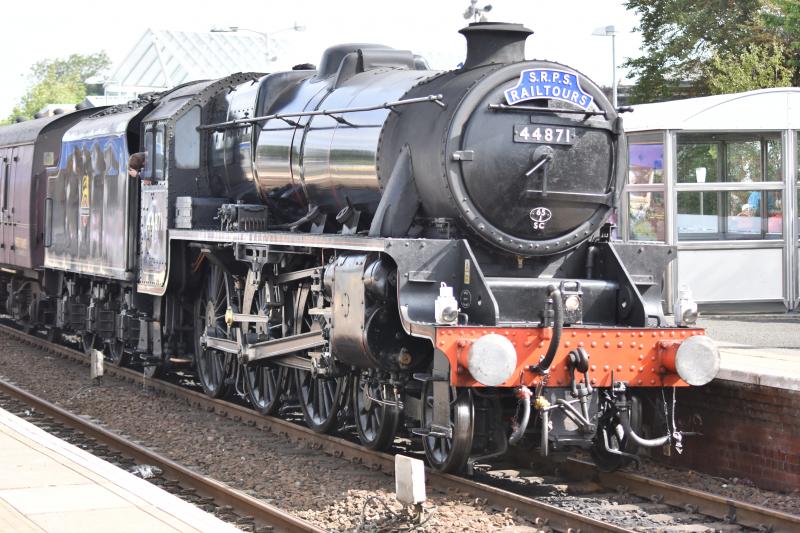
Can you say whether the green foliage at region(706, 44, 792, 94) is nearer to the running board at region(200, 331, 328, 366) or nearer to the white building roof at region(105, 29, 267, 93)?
the running board at region(200, 331, 328, 366)

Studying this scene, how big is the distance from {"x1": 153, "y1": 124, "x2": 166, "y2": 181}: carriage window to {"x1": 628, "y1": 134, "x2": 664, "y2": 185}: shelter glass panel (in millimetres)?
6396

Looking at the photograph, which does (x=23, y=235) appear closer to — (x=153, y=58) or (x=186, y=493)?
(x=186, y=493)

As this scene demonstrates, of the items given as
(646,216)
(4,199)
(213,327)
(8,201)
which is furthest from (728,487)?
(4,199)

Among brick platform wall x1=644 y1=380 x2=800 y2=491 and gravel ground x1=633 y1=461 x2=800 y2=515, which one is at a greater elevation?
brick platform wall x1=644 y1=380 x2=800 y2=491

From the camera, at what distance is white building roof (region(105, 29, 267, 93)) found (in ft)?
238

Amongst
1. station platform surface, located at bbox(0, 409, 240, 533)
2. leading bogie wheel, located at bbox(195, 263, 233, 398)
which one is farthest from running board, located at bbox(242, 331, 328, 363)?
station platform surface, located at bbox(0, 409, 240, 533)

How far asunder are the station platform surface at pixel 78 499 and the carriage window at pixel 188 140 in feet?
16.8

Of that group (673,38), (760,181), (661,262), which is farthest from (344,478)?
(673,38)

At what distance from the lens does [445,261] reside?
8602 millimetres

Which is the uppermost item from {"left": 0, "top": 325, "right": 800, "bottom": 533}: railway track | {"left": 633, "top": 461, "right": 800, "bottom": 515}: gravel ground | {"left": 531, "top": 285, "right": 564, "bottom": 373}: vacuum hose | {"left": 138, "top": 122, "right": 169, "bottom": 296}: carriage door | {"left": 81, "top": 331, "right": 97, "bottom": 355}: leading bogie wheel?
{"left": 138, "top": 122, "right": 169, "bottom": 296}: carriage door

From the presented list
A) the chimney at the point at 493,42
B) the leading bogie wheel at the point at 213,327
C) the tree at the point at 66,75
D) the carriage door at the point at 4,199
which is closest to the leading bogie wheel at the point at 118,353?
the leading bogie wheel at the point at 213,327

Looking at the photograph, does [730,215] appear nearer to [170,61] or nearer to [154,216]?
[154,216]

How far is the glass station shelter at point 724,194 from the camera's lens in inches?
598

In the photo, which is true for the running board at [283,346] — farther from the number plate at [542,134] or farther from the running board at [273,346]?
the number plate at [542,134]
